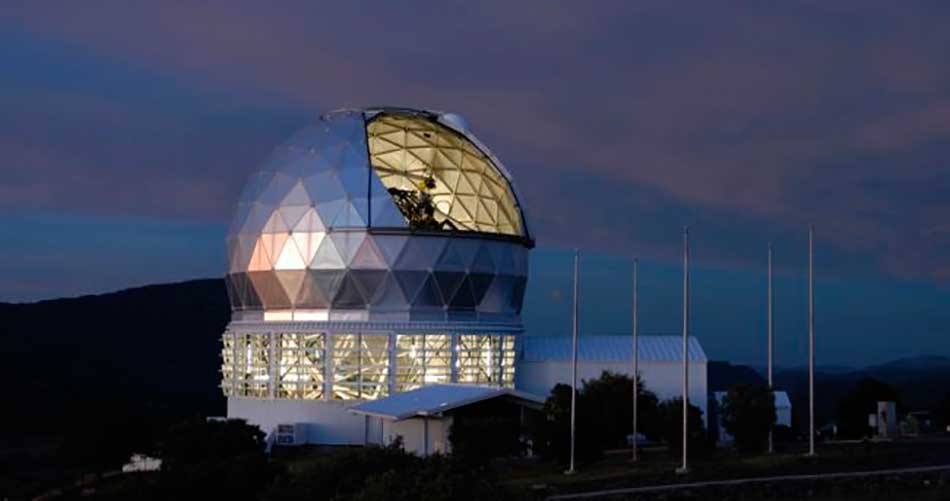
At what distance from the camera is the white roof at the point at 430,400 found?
4797cm

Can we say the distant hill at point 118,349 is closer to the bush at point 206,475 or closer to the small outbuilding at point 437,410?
Answer: the small outbuilding at point 437,410

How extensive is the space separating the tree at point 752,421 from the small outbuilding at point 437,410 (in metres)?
8.40

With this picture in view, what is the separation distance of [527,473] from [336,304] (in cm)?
1716

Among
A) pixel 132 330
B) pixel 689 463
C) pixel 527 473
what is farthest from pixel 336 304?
pixel 132 330

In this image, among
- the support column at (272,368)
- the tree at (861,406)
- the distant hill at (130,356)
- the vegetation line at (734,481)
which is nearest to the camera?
the vegetation line at (734,481)

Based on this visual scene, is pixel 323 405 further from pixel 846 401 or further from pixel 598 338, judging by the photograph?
pixel 846 401

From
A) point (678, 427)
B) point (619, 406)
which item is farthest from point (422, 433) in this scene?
point (678, 427)

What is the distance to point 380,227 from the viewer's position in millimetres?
54688

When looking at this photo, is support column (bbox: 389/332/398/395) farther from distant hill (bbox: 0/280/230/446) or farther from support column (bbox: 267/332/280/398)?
distant hill (bbox: 0/280/230/446)

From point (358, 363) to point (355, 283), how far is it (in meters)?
3.63

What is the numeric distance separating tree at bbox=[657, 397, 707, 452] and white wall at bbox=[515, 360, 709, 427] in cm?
914

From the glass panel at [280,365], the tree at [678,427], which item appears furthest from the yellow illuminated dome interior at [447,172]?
the tree at [678,427]

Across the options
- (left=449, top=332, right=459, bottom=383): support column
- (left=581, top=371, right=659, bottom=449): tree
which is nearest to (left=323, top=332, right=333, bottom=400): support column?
(left=449, top=332, right=459, bottom=383): support column

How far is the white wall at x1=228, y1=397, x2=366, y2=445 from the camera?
54375mm
